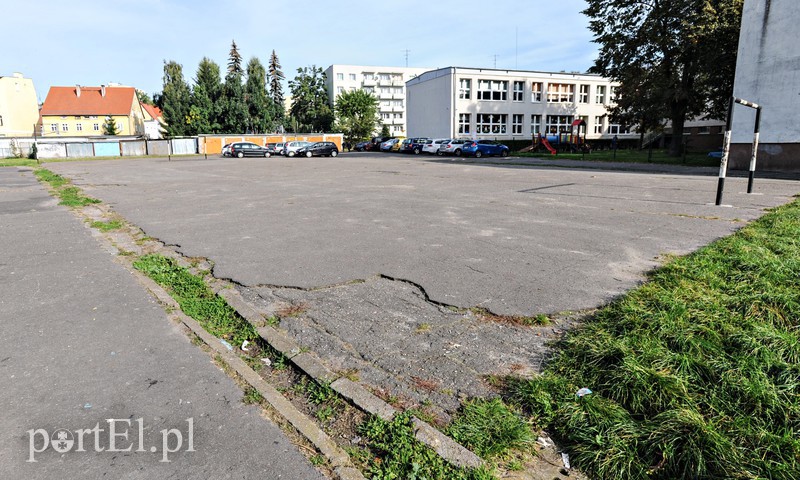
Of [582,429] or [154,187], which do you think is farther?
[154,187]


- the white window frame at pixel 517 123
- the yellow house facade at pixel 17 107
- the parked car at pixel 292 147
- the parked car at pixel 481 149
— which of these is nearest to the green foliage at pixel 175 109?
the yellow house facade at pixel 17 107

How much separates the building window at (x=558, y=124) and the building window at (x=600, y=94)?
16.1ft

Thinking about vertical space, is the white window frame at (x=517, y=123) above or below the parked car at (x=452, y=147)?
above

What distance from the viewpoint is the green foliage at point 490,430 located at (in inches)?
102

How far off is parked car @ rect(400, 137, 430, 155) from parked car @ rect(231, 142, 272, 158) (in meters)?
15.1

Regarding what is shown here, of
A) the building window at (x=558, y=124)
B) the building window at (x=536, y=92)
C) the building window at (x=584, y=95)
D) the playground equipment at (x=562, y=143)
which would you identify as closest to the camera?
the playground equipment at (x=562, y=143)

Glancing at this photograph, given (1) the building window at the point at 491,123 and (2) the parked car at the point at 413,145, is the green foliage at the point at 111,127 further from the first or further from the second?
(1) the building window at the point at 491,123

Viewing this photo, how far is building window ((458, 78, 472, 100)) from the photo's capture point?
58.6m

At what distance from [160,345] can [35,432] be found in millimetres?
1171

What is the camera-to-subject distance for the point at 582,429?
2.71 metres

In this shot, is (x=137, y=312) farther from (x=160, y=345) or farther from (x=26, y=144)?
(x=26, y=144)

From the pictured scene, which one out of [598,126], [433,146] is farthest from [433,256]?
[598,126]

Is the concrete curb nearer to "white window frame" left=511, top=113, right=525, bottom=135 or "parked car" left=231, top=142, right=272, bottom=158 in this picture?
"parked car" left=231, top=142, right=272, bottom=158

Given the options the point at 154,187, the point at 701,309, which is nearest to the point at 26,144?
the point at 154,187
